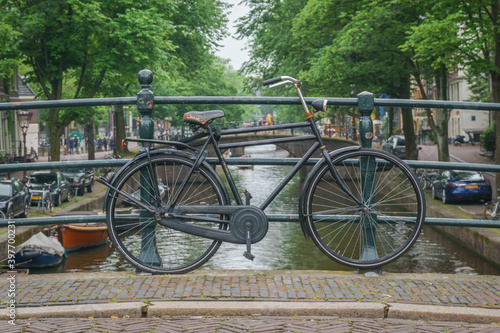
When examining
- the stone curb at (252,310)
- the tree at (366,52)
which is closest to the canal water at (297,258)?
the tree at (366,52)

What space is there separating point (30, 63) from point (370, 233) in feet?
80.4

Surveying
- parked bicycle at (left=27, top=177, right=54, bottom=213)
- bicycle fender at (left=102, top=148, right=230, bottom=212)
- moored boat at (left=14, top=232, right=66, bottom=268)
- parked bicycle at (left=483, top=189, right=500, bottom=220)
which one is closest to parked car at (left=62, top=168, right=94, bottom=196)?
parked bicycle at (left=27, top=177, right=54, bottom=213)

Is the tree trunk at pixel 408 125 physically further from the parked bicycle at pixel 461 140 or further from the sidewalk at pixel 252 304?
the sidewalk at pixel 252 304

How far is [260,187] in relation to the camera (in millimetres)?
40000

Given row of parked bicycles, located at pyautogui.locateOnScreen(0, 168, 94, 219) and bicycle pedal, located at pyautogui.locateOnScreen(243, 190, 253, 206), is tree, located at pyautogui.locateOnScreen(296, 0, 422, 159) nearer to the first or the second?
row of parked bicycles, located at pyautogui.locateOnScreen(0, 168, 94, 219)

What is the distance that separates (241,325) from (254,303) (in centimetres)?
26

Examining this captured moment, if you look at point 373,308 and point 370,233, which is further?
point 370,233

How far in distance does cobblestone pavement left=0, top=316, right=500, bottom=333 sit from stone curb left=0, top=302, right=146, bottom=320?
56mm

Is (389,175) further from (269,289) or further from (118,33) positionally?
(118,33)

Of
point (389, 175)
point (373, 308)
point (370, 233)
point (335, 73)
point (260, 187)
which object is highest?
point (335, 73)

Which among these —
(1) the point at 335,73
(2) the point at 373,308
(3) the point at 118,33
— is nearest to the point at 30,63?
(3) the point at 118,33

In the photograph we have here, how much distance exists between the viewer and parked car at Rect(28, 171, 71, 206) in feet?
→ 81.8

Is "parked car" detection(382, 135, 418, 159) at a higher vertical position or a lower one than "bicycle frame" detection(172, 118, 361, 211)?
lower

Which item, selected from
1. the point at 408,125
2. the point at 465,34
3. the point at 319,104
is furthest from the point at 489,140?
the point at 319,104
